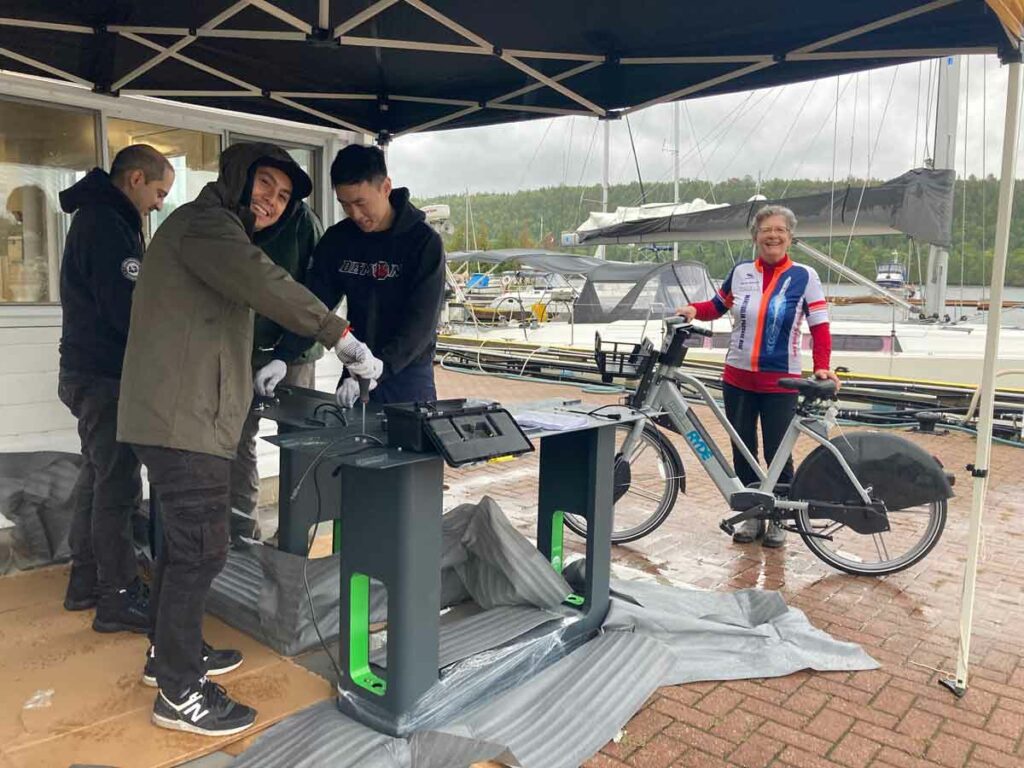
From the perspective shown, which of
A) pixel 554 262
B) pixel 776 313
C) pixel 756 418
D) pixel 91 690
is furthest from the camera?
pixel 554 262

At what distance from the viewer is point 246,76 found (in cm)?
369

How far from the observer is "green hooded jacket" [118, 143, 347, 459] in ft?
6.91

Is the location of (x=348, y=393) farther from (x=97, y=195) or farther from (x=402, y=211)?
(x=97, y=195)

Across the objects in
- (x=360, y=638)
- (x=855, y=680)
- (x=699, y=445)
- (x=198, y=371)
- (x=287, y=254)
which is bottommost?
(x=855, y=680)

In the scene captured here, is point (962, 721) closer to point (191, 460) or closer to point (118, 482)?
point (191, 460)

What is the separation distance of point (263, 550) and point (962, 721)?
2476 millimetres

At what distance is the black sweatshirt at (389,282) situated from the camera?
3037 mm

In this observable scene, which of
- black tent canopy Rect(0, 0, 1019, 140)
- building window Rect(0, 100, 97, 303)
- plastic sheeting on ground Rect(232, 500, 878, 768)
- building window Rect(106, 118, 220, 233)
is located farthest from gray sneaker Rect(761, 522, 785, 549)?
building window Rect(0, 100, 97, 303)

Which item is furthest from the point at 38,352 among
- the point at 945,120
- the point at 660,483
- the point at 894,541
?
the point at 945,120

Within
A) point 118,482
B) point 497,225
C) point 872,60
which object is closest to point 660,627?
point 118,482

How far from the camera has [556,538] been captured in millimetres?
3285

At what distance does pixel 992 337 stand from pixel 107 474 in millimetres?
3194

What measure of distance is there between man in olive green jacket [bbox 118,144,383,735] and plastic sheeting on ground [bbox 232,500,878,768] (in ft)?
1.08

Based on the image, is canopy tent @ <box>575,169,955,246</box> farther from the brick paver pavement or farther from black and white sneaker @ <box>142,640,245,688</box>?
black and white sneaker @ <box>142,640,245,688</box>
